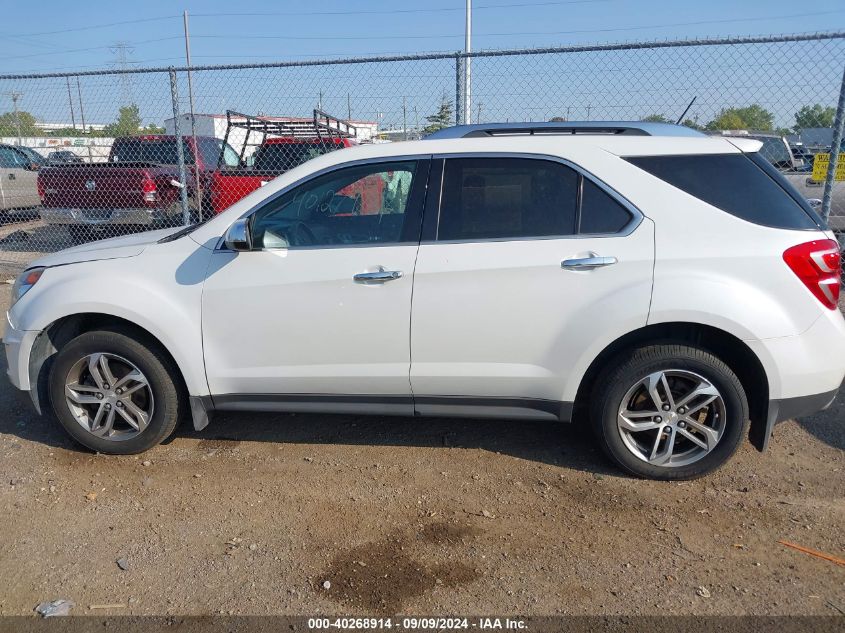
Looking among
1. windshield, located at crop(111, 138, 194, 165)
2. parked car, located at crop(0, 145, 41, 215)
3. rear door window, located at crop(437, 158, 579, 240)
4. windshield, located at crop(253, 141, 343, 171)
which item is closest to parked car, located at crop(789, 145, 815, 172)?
rear door window, located at crop(437, 158, 579, 240)

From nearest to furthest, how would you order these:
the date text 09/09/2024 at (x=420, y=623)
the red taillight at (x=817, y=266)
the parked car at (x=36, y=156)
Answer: the date text 09/09/2024 at (x=420, y=623), the red taillight at (x=817, y=266), the parked car at (x=36, y=156)

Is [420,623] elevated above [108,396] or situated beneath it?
situated beneath

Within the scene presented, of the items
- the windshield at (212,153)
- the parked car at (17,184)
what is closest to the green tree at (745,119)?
the windshield at (212,153)

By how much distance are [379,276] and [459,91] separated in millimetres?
3716

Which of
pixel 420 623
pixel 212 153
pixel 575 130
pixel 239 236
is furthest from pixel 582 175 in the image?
pixel 212 153

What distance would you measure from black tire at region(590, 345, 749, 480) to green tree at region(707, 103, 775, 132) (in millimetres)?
4070

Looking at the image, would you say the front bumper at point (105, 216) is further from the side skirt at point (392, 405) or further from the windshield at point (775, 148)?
the windshield at point (775, 148)

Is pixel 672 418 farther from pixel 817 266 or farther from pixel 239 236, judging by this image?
pixel 239 236

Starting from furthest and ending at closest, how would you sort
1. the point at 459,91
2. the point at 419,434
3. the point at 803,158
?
the point at 803,158 → the point at 459,91 → the point at 419,434

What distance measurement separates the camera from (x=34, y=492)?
11.8 ft

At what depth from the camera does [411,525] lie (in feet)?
10.7

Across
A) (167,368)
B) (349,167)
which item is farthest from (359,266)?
(167,368)

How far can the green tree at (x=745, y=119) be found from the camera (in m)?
6.84

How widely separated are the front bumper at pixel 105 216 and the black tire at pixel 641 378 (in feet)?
25.7
